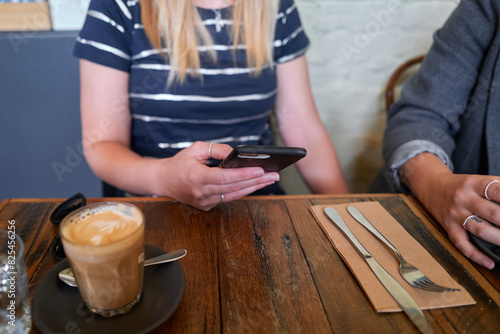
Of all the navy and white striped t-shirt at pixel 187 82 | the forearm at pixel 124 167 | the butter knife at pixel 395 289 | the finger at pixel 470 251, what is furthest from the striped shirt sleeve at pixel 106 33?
the finger at pixel 470 251

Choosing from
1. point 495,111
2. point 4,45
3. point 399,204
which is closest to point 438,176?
point 399,204

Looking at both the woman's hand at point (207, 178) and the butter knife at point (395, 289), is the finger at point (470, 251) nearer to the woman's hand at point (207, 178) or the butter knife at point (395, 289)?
the butter knife at point (395, 289)

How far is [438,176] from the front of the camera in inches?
30.9

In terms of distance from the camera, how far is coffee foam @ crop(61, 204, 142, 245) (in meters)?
0.46

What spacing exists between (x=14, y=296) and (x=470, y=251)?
67 centimetres

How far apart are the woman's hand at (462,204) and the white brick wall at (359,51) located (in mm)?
827

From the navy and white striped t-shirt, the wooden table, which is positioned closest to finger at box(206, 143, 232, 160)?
the wooden table

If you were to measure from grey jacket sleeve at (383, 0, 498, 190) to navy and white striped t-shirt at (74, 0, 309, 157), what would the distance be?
1.16 feet

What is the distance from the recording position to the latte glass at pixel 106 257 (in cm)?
45

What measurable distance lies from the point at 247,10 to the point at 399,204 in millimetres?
630

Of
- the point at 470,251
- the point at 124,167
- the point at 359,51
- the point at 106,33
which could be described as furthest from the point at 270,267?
the point at 359,51

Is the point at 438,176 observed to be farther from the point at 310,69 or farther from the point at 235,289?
the point at 310,69

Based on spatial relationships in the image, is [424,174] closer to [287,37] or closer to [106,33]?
[287,37]

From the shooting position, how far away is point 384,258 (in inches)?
24.2
